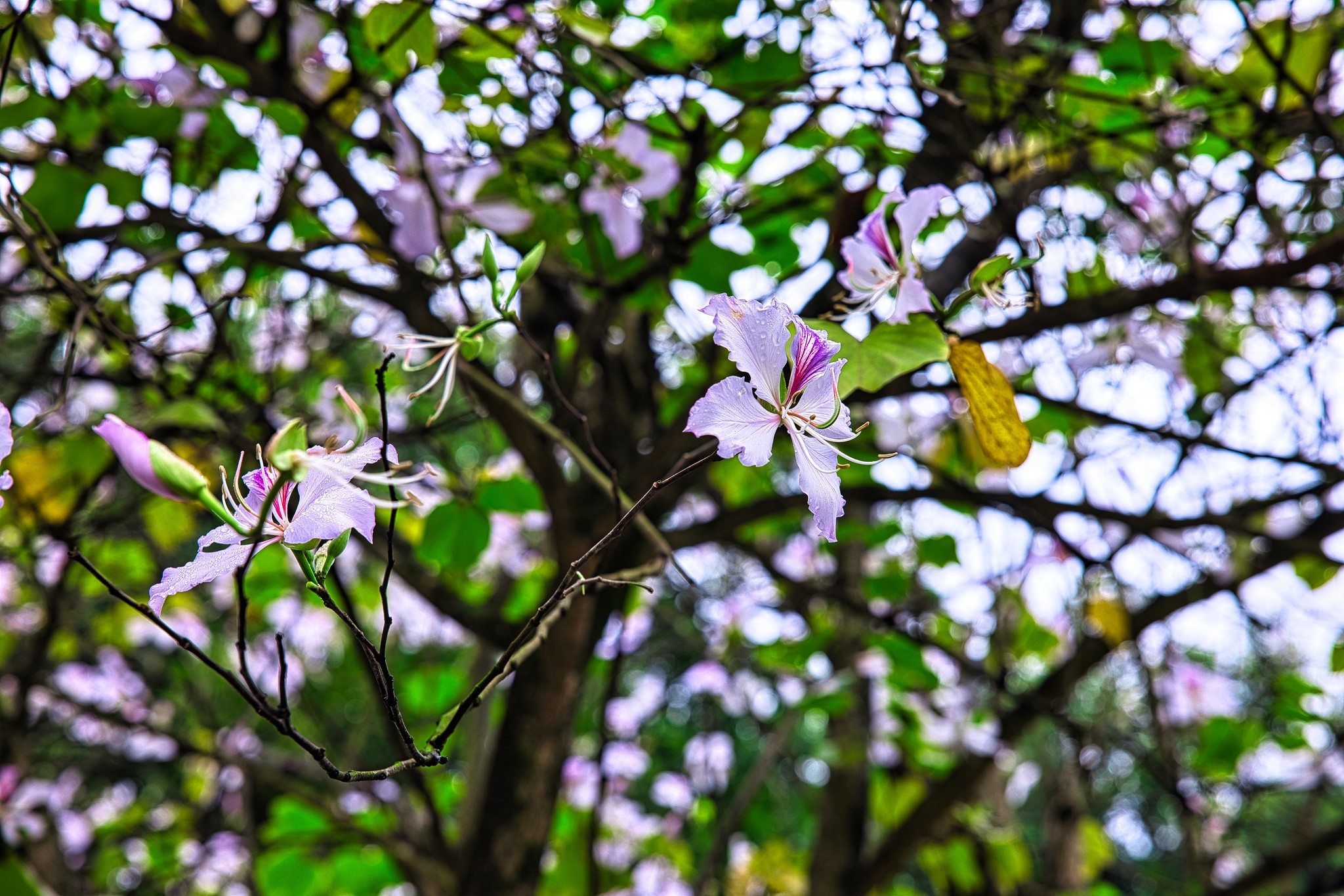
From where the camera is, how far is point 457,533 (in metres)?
1.22

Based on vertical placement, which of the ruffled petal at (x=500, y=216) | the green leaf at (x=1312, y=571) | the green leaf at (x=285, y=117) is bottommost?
the green leaf at (x=1312, y=571)

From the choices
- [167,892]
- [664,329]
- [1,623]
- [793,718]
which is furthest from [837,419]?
[1,623]

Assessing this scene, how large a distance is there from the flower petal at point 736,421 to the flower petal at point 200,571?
24cm

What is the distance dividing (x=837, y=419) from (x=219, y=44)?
0.87 metres

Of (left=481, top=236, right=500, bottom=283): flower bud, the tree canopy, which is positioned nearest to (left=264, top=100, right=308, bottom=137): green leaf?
the tree canopy

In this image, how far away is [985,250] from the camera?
4.10 feet

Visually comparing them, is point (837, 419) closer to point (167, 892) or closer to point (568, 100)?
point (568, 100)

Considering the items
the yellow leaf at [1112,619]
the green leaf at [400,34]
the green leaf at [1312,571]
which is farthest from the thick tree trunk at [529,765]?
the green leaf at [1312,571]

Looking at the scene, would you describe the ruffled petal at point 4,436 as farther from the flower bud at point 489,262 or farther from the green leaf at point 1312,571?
the green leaf at point 1312,571

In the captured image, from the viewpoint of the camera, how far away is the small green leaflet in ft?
2.06

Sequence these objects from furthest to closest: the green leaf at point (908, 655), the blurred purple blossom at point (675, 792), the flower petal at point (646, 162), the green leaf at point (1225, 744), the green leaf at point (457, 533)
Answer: the blurred purple blossom at point (675, 792) → the green leaf at point (1225, 744) → the green leaf at point (908, 655) → the green leaf at point (457, 533) → the flower petal at point (646, 162)

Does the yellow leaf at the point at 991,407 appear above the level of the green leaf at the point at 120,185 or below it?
below

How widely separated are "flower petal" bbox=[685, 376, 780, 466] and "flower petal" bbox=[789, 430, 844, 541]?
18 millimetres

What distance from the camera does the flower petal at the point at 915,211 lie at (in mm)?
684
